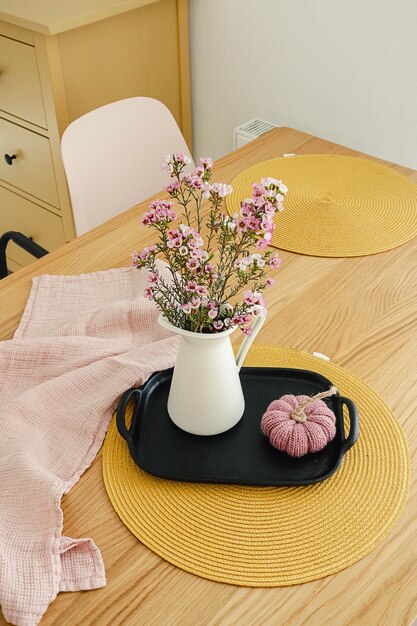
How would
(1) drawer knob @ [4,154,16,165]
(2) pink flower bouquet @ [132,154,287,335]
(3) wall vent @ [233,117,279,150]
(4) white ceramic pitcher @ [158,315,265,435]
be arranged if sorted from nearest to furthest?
(2) pink flower bouquet @ [132,154,287,335] → (4) white ceramic pitcher @ [158,315,265,435] → (3) wall vent @ [233,117,279,150] → (1) drawer knob @ [4,154,16,165]

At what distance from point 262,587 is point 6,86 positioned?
180 centimetres

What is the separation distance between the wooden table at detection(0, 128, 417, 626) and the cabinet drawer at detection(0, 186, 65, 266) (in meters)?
0.82

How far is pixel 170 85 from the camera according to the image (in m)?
2.48

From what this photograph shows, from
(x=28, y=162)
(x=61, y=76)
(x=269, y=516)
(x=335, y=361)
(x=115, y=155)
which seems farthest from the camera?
(x=28, y=162)

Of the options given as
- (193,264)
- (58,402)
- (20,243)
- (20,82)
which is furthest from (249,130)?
(193,264)

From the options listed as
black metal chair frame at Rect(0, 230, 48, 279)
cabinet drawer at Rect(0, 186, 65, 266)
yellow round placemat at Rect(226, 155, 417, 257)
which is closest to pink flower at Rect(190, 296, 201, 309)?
yellow round placemat at Rect(226, 155, 417, 257)

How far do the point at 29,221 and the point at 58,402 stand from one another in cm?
152

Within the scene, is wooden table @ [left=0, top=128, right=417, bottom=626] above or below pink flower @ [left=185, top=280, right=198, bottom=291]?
below

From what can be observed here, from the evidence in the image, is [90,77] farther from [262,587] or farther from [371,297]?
[262,587]

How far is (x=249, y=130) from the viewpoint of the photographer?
2.30 m

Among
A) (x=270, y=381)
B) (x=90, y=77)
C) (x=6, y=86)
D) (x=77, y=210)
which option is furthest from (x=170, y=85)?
(x=270, y=381)

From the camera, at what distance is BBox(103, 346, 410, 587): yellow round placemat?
914mm

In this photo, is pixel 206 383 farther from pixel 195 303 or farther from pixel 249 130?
pixel 249 130

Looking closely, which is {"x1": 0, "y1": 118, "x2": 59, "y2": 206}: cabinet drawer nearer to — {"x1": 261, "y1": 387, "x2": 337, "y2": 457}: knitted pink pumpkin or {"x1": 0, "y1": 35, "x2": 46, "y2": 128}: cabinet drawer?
{"x1": 0, "y1": 35, "x2": 46, "y2": 128}: cabinet drawer
